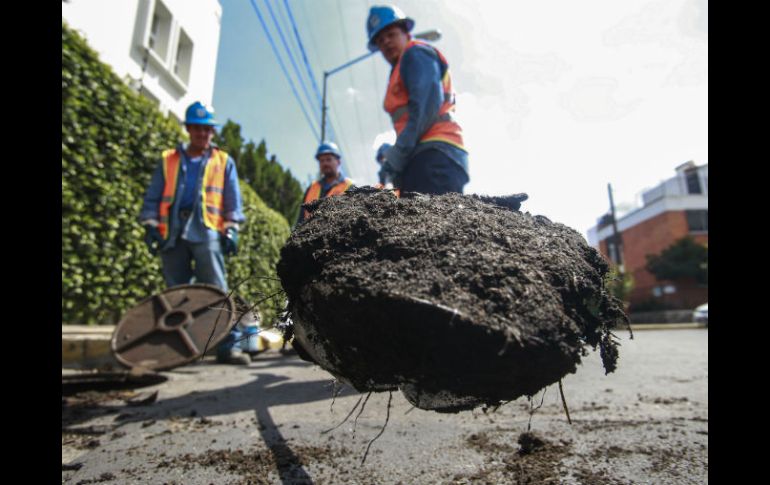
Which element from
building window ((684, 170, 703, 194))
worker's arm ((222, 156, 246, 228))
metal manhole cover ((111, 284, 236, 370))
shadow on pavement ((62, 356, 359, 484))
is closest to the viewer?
shadow on pavement ((62, 356, 359, 484))

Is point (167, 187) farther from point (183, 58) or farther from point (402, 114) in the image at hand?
point (183, 58)

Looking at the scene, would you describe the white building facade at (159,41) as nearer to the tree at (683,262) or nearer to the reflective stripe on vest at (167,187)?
the reflective stripe on vest at (167,187)

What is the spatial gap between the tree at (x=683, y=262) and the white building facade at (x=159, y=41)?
23.6 meters

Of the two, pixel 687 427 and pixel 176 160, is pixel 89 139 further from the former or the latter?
pixel 687 427

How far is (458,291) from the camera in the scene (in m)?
0.85

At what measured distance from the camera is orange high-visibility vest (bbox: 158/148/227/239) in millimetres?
3766

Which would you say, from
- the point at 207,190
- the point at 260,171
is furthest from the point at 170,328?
the point at 260,171

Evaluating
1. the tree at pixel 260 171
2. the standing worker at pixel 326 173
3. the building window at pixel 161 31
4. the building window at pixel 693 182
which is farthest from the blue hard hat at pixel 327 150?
the building window at pixel 693 182

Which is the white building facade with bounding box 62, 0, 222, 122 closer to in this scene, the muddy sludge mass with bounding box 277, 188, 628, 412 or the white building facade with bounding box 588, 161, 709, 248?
the muddy sludge mass with bounding box 277, 188, 628, 412

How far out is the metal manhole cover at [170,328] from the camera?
2939 millimetres

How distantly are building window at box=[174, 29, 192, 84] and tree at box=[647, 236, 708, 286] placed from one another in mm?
24249

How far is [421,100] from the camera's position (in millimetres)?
2273

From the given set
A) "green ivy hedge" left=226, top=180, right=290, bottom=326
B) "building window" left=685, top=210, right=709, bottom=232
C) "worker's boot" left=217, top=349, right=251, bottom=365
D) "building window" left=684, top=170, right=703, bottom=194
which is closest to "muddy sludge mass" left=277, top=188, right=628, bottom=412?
"worker's boot" left=217, top=349, right=251, bottom=365
